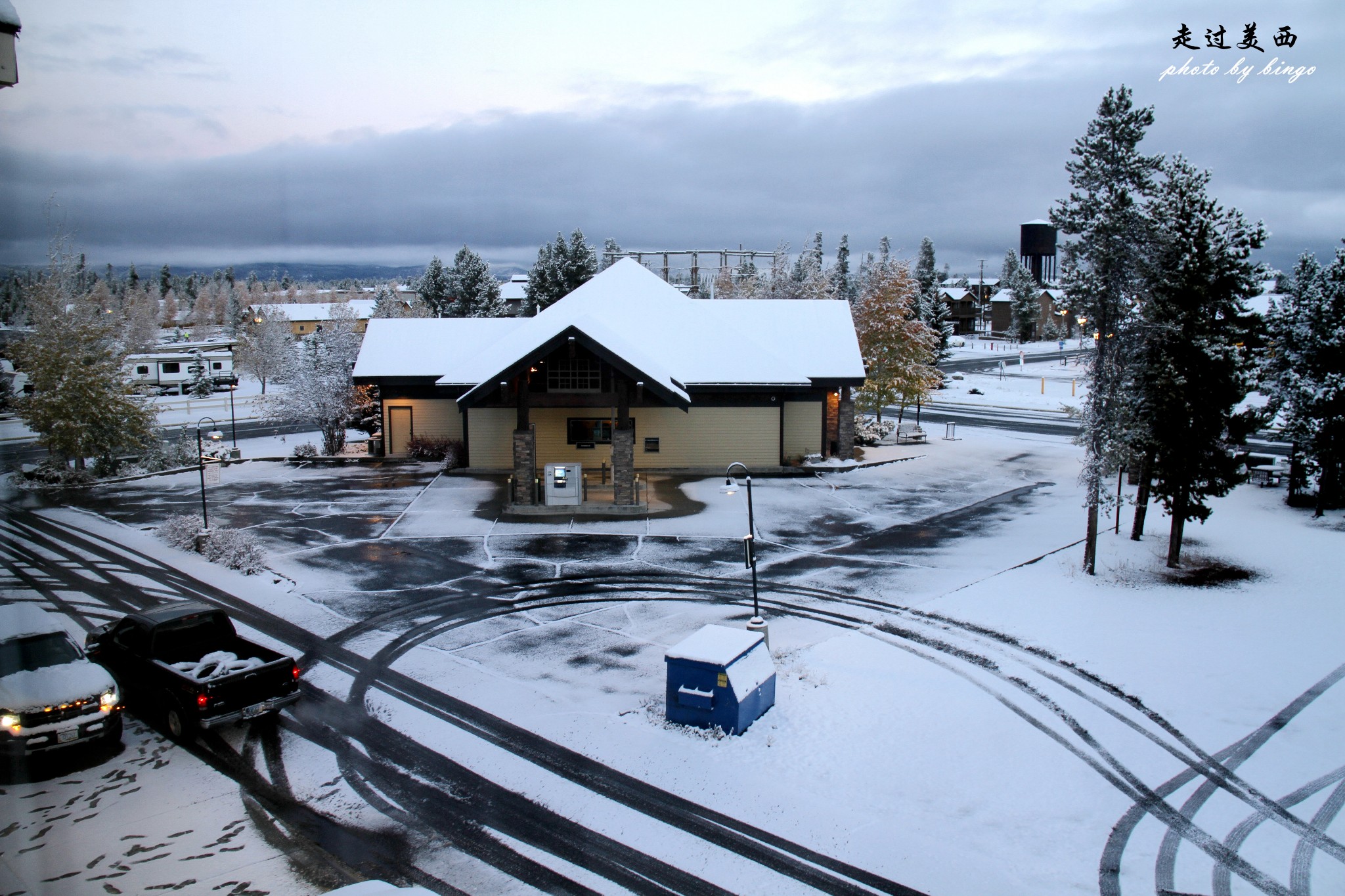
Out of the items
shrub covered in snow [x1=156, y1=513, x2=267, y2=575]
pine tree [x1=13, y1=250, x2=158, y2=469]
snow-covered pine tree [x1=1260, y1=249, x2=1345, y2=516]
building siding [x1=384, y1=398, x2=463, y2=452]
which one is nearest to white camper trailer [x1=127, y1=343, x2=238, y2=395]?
pine tree [x1=13, y1=250, x2=158, y2=469]

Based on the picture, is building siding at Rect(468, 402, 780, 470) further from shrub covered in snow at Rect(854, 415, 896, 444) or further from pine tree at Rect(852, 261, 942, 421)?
pine tree at Rect(852, 261, 942, 421)

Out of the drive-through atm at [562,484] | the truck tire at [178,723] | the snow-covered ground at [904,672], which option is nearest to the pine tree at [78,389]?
the snow-covered ground at [904,672]

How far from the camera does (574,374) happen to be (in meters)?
32.8

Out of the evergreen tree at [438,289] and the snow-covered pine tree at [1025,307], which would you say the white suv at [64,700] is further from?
the snow-covered pine tree at [1025,307]

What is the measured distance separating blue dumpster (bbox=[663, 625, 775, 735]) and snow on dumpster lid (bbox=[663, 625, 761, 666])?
1cm

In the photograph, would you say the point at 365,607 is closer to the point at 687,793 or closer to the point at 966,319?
the point at 687,793

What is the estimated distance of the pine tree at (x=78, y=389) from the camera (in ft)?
107

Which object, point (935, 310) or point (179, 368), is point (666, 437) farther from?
point (179, 368)

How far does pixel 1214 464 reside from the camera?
22.9 meters

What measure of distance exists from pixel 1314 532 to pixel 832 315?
71.5 feet

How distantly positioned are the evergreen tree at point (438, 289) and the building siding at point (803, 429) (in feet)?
159

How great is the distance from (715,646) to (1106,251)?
602 inches

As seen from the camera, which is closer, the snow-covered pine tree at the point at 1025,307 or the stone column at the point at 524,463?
the stone column at the point at 524,463

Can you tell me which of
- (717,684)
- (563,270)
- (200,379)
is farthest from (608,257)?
(717,684)
